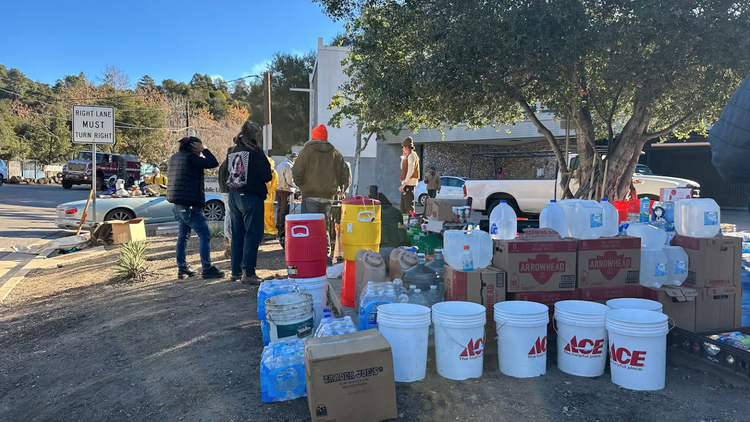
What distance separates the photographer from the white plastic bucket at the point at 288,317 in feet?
11.5

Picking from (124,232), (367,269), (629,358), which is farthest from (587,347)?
(124,232)

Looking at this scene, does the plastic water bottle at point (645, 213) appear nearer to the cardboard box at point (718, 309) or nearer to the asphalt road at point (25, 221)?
the cardboard box at point (718, 309)

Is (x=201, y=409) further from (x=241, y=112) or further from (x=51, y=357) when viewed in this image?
(x=241, y=112)

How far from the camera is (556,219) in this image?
4.46 meters

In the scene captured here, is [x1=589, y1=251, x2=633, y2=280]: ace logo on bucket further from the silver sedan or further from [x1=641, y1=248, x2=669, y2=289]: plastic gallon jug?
the silver sedan

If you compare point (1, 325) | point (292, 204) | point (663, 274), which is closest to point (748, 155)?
point (663, 274)

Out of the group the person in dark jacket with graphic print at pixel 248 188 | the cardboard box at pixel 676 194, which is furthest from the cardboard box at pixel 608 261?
the person in dark jacket with graphic print at pixel 248 188

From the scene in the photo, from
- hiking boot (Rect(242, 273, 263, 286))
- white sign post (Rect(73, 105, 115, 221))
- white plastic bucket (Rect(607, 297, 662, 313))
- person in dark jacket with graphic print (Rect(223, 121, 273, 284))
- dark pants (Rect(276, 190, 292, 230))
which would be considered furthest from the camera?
white sign post (Rect(73, 105, 115, 221))

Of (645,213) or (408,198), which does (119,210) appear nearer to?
(408,198)

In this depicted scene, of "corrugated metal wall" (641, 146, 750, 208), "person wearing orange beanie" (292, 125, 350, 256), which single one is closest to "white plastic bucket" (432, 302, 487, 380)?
"person wearing orange beanie" (292, 125, 350, 256)

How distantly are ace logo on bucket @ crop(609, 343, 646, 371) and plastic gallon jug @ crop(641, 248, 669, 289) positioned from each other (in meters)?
1.14

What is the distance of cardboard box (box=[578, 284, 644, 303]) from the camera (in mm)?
3977

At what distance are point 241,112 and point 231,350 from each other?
4972 cm

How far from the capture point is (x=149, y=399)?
3.19 meters
